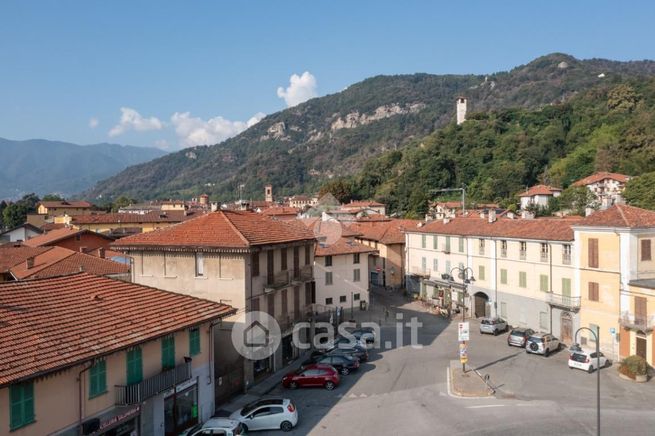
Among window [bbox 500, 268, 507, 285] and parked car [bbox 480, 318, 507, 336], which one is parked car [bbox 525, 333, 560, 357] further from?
window [bbox 500, 268, 507, 285]

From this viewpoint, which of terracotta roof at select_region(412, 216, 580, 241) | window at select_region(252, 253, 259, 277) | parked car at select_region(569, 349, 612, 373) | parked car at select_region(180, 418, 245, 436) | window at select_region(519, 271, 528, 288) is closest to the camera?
parked car at select_region(180, 418, 245, 436)

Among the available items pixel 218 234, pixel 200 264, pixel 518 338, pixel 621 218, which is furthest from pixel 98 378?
pixel 621 218

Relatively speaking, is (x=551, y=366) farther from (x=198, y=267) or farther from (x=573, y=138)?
(x=573, y=138)

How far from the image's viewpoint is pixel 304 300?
34719 mm

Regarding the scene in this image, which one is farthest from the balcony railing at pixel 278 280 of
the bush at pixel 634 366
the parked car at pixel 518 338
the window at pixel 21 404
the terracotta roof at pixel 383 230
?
the terracotta roof at pixel 383 230

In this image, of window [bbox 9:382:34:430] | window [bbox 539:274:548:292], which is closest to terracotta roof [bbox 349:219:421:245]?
window [bbox 539:274:548:292]

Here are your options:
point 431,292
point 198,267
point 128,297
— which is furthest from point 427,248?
point 128,297

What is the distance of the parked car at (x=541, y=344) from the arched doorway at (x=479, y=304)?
1228cm

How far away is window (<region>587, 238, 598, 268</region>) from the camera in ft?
115

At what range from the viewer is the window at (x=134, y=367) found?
1830 cm

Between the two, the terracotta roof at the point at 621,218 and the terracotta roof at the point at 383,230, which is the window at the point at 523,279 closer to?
the terracotta roof at the point at 621,218

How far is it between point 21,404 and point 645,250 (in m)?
34.3

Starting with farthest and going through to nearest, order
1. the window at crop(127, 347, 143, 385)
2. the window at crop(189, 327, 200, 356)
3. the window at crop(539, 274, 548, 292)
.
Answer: the window at crop(539, 274, 548, 292) < the window at crop(189, 327, 200, 356) < the window at crop(127, 347, 143, 385)

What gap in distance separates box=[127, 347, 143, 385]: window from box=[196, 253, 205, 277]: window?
10.5 meters
